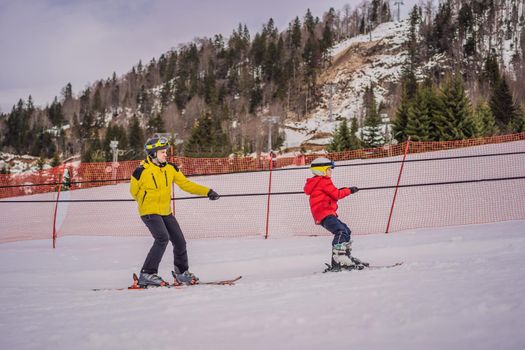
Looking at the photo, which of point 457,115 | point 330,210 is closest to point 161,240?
point 330,210

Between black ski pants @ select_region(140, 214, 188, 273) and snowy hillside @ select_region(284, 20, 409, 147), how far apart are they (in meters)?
71.7

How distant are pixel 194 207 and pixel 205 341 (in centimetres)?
1204

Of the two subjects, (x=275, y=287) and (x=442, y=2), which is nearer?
(x=275, y=287)

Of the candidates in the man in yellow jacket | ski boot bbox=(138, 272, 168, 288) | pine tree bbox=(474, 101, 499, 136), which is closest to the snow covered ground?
ski boot bbox=(138, 272, 168, 288)

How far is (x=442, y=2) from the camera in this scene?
353 feet

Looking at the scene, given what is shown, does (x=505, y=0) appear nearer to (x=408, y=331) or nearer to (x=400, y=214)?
(x=400, y=214)

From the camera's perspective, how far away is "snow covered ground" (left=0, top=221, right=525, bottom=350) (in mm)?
2535

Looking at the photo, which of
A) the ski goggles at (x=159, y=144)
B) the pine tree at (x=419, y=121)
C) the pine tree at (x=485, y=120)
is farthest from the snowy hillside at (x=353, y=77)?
the ski goggles at (x=159, y=144)

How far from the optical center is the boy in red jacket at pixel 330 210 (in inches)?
207

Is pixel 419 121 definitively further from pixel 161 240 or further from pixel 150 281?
pixel 150 281

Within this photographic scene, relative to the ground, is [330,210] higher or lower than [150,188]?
lower

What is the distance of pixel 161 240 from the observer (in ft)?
16.1

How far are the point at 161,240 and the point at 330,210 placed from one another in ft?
6.92

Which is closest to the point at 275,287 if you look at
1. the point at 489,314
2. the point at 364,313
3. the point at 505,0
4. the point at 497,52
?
the point at 364,313
